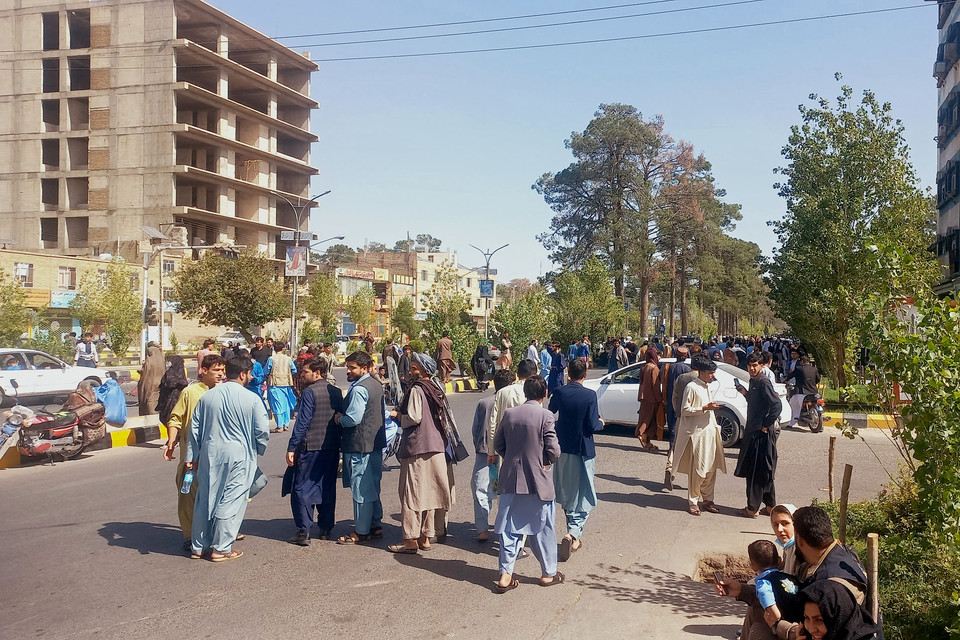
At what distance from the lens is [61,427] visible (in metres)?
11.8

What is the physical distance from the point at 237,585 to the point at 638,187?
146 ft

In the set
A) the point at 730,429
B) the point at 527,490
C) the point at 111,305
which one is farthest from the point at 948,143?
the point at 111,305

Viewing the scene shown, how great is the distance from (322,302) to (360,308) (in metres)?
8.30

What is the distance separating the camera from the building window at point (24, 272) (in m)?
43.1

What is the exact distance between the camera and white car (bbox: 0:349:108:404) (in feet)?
62.8

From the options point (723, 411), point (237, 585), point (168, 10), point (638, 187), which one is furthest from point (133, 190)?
point (237, 585)

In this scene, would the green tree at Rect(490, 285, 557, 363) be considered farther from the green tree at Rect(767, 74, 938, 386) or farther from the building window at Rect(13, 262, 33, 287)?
the building window at Rect(13, 262, 33, 287)

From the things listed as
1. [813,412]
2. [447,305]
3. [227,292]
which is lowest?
[813,412]

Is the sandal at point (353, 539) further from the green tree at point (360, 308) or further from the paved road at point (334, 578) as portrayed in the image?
the green tree at point (360, 308)

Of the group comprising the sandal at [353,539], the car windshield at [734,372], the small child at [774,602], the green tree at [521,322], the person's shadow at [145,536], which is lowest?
the person's shadow at [145,536]

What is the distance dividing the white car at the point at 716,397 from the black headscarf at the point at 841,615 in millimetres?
9835

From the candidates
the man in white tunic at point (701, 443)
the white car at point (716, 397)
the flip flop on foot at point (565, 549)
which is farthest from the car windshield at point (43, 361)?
the flip flop on foot at point (565, 549)

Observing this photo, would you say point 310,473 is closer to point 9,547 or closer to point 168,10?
point 9,547

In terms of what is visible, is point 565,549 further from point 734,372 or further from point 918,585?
point 734,372
